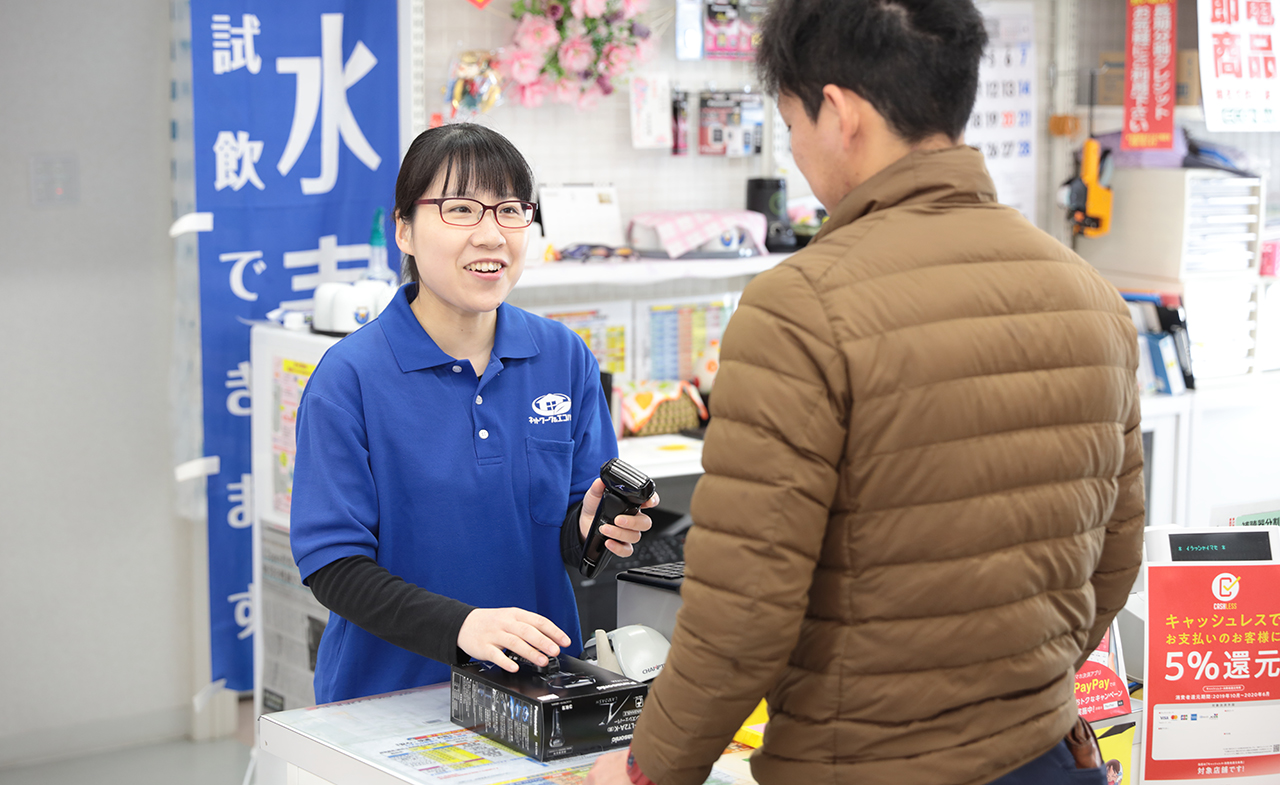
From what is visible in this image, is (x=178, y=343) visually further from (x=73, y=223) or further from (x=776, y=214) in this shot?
(x=776, y=214)

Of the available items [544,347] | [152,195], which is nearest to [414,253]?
[544,347]

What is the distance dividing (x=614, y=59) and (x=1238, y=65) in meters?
1.90

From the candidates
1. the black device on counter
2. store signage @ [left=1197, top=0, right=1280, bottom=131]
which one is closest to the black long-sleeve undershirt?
the black device on counter

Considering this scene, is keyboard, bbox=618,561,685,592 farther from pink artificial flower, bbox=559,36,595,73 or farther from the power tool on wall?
the power tool on wall

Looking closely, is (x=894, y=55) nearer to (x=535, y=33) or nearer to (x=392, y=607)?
(x=392, y=607)

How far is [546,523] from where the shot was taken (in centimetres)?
179

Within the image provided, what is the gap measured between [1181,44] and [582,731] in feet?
13.1

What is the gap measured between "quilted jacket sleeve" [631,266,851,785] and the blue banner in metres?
2.40

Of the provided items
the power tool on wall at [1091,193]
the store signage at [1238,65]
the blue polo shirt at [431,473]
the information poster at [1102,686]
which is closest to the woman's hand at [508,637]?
the blue polo shirt at [431,473]

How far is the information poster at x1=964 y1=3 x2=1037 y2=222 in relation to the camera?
4.34m

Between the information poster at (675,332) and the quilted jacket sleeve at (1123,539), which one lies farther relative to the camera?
the information poster at (675,332)

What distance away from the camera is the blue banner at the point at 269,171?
10.4 ft

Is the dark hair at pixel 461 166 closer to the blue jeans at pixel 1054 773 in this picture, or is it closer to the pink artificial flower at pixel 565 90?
the blue jeans at pixel 1054 773

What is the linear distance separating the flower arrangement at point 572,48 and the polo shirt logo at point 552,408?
6.19ft
